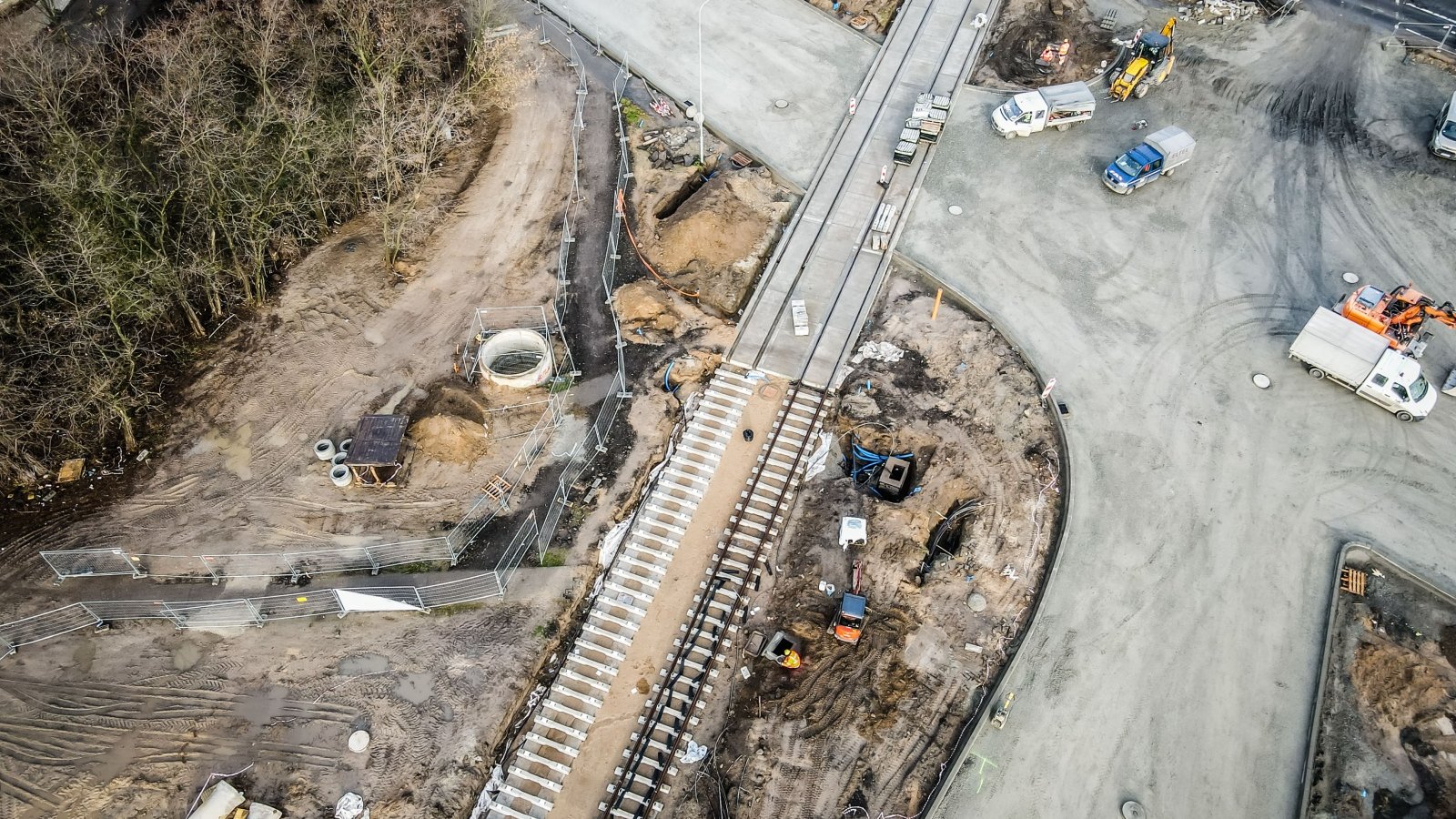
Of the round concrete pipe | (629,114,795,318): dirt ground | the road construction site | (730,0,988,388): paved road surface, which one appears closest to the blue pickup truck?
the road construction site

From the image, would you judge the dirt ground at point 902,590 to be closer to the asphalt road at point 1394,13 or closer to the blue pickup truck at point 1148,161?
the blue pickup truck at point 1148,161

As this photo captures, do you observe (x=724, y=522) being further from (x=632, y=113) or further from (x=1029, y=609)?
(x=632, y=113)

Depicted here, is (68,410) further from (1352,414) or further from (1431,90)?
(1431,90)

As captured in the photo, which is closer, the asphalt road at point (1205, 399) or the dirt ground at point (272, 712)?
the dirt ground at point (272, 712)


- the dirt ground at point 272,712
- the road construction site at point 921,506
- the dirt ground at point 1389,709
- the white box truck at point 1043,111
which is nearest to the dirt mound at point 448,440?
the road construction site at point 921,506

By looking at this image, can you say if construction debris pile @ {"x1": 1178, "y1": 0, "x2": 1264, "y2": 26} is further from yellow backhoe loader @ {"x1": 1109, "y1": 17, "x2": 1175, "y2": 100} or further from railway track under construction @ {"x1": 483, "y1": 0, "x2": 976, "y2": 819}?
railway track under construction @ {"x1": 483, "y1": 0, "x2": 976, "y2": 819}

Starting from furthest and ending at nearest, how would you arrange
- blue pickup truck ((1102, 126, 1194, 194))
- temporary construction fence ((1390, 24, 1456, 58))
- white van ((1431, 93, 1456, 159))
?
temporary construction fence ((1390, 24, 1456, 58)) → white van ((1431, 93, 1456, 159)) → blue pickup truck ((1102, 126, 1194, 194))
